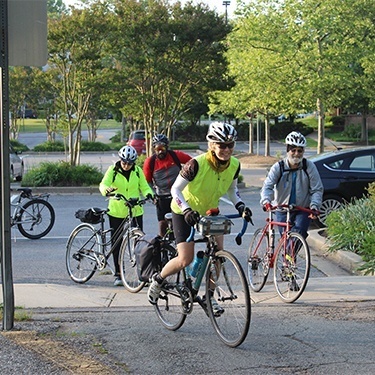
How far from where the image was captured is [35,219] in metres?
13.9

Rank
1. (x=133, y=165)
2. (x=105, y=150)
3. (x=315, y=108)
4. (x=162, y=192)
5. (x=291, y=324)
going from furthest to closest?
(x=105, y=150), (x=315, y=108), (x=162, y=192), (x=133, y=165), (x=291, y=324)

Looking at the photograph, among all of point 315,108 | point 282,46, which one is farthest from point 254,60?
point 315,108

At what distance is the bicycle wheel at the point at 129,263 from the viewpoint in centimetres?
926

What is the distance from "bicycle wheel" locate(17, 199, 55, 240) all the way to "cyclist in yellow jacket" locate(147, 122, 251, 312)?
7026 mm

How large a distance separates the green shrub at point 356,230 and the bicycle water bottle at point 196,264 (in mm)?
4253

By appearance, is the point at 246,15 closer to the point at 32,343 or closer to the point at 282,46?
the point at 282,46

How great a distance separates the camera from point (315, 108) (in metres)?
33.8

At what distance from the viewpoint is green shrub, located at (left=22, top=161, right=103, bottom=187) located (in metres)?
23.2

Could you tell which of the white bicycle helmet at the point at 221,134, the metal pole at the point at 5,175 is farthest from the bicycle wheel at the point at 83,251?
the white bicycle helmet at the point at 221,134

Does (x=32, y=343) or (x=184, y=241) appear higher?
(x=184, y=241)

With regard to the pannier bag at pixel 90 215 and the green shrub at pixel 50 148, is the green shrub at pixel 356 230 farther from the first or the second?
the green shrub at pixel 50 148

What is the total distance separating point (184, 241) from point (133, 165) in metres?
3.14

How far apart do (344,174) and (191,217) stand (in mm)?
9768

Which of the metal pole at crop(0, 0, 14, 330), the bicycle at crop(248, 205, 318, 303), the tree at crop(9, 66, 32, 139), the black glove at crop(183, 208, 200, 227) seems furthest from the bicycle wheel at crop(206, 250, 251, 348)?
the tree at crop(9, 66, 32, 139)
